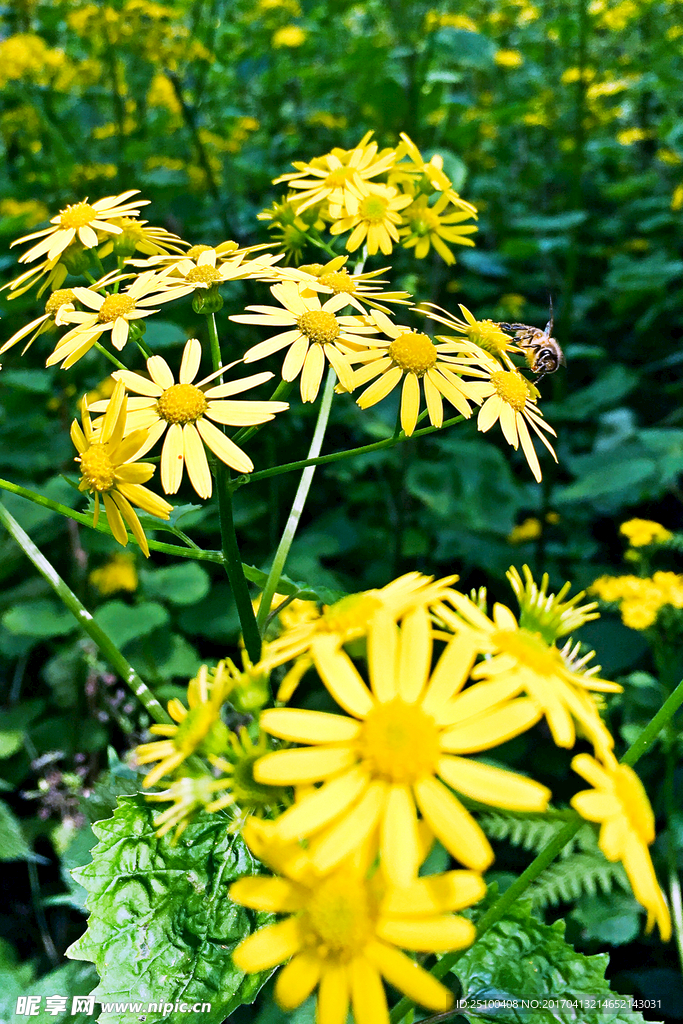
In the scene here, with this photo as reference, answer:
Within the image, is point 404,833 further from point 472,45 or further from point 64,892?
point 472,45

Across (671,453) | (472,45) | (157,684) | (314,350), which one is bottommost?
(157,684)

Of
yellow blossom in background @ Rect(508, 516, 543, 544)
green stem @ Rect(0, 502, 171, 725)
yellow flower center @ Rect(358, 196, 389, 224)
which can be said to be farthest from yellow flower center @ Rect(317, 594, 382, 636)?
yellow blossom in background @ Rect(508, 516, 543, 544)

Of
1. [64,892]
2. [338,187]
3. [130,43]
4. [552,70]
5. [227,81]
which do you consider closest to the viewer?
[338,187]

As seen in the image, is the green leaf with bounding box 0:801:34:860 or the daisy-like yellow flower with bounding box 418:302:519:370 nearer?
the daisy-like yellow flower with bounding box 418:302:519:370

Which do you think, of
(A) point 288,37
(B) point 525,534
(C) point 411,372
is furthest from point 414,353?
(A) point 288,37

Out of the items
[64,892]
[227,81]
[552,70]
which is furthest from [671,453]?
[552,70]

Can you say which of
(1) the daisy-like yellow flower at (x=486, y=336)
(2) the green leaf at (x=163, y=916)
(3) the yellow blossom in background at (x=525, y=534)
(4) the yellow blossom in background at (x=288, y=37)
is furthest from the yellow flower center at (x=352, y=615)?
(4) the yellow blossom in background at (x=288, y=37)

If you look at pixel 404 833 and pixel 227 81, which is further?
pixel 227 81

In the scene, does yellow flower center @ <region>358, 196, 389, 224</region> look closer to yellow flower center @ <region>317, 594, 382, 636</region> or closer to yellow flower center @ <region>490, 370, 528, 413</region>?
yellow flower center @ <region>490, 370, 528, 413</region>
